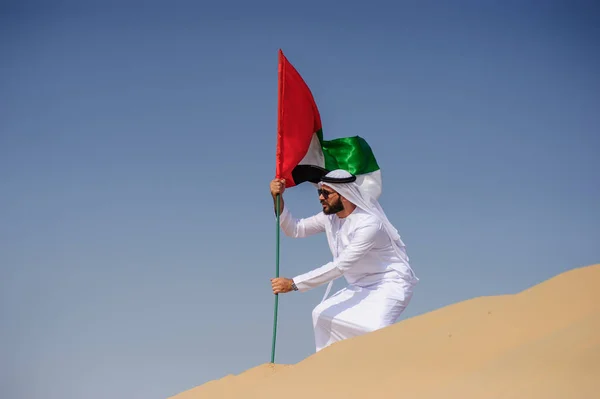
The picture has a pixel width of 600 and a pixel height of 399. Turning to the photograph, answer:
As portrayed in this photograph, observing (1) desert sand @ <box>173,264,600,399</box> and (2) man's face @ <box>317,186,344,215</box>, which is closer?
(1) desert sand @ <box>173,264,600,399</box>

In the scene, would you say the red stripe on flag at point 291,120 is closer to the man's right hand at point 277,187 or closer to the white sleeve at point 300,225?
the man's right hand at point 277,187

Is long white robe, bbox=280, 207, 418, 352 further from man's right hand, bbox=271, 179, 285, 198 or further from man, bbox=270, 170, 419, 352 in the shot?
man's right hand, bbox=271, 179, 285, 198

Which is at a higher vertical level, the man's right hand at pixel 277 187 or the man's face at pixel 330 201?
the man's right hand at pixel 277 187

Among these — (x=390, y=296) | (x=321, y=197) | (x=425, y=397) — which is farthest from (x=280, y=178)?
(x=425, y=397)

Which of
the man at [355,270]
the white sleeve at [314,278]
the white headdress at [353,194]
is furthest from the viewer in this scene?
the white headdress at [353,194]

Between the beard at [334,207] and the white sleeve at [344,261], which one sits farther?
the beard at [334,207]

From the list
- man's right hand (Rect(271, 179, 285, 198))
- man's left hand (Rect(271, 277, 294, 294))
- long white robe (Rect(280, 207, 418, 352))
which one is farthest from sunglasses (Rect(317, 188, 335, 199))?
man's left hand (Rect(271, 277, 294, 294))

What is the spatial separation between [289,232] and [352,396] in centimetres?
471

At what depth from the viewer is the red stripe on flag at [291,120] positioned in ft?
29.3

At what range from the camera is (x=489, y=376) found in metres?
4.08

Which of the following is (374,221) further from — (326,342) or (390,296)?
(326,342)

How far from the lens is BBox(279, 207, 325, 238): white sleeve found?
898 cm

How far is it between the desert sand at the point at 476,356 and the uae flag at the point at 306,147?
11.2 ft

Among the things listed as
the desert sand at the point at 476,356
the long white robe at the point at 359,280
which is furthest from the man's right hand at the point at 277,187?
the desert sand at the point at 476,356
